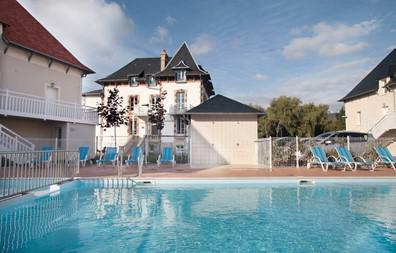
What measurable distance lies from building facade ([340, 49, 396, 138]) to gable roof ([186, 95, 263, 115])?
11.3 meters

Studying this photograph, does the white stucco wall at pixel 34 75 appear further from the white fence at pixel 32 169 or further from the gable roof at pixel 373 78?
the gable roof at pixel 373 78

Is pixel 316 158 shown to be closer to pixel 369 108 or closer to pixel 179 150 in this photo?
pixel 179 150

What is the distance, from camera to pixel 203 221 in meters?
5.77

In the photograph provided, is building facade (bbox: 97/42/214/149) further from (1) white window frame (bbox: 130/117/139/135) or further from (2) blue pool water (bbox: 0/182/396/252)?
(2) blue pool water (bbox: 0/182/396/252)

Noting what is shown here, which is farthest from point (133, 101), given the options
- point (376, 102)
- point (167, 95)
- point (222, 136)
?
point (376, 102)

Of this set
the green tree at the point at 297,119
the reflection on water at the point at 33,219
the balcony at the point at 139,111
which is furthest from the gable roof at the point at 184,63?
the reflection on water at the point at 33,219

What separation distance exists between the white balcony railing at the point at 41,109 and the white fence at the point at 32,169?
5332 mm

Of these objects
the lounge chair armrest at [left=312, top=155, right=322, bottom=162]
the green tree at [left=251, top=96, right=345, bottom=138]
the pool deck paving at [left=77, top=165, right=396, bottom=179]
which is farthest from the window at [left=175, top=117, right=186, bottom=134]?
the lounge chair armrest at [left=312, top=155, right=322, bottom=162]

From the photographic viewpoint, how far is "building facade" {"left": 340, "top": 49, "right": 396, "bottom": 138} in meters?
19.3

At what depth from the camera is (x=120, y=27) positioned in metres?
14.9

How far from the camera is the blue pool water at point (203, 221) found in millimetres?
4434

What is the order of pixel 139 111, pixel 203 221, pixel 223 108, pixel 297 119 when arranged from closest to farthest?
pixel 203 221 → pixel 223 108 → pixel 139 111 → pixel 297 119

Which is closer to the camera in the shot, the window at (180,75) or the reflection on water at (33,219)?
the reflection on water at (33,219)

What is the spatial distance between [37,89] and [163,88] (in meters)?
13.6
